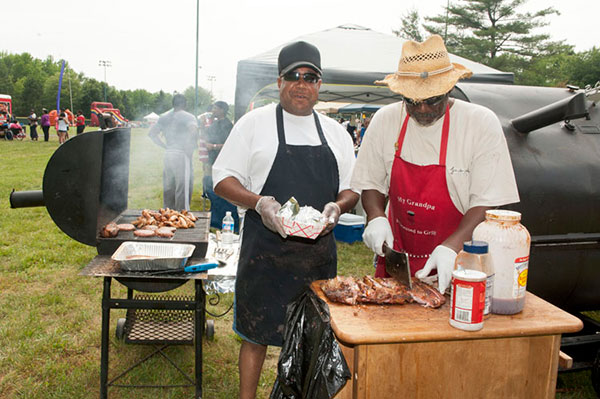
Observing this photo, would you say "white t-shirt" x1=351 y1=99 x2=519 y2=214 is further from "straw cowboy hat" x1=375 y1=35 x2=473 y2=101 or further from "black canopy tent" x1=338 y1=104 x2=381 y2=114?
"black canopy tent" x1=338 y1=104 x2=381 y2=114

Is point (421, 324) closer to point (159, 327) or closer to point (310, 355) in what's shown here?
point (310, 355)

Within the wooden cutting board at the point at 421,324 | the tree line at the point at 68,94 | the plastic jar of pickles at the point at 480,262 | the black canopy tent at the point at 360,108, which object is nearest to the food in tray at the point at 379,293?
the wooden cutting board at the point at 421,324

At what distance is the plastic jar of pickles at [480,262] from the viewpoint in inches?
61.1

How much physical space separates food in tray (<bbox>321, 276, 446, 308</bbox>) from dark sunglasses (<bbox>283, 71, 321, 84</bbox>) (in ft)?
3.60

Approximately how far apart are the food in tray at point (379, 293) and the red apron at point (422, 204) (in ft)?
1.27

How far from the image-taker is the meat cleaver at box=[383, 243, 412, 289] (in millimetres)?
1941

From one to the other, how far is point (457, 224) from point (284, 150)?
0.96 m

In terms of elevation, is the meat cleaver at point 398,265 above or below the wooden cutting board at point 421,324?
above

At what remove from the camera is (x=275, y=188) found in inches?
95.4

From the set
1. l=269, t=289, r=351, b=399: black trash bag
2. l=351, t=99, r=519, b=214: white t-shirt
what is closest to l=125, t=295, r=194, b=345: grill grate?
l=269, t=289, r=351, b=399: black trash bag

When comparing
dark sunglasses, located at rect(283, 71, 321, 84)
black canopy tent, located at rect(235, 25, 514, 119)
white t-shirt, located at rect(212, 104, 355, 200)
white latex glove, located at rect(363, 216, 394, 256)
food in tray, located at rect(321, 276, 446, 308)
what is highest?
black canopy tent, located at rect(235, 25, 514, 119)

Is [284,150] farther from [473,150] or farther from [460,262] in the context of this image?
[460,262]

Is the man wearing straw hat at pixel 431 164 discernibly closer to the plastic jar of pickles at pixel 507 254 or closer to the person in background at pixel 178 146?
the plastic jar of pickles at pixel 507 254

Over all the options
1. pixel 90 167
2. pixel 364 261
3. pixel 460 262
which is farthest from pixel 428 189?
pixel 364 261
